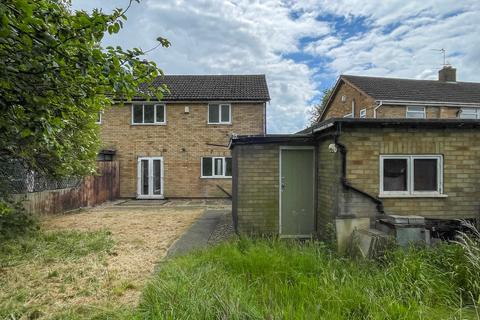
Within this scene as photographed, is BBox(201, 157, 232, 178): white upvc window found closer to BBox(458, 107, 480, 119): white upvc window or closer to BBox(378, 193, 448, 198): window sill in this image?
BBox(378, 193, 448, 198): window sill

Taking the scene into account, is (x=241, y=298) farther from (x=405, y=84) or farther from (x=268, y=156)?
(x=405, y=84)

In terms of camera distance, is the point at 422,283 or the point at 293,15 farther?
the point at 293,15

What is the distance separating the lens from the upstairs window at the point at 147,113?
17.1m

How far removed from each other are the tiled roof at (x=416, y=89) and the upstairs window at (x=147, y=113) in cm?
1160

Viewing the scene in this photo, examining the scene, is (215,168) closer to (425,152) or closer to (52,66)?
(425,152)

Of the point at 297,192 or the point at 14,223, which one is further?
the point at 297,192

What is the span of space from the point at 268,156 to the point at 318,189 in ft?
4.83

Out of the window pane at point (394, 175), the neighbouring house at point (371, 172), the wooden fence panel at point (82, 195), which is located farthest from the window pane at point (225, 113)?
the window pane at point (394, 175)

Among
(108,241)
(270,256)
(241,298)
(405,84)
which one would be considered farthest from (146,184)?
(405,84)

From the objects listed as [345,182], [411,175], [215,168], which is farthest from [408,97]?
[345,182]

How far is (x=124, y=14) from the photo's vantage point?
3010 mm

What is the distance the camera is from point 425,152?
21.7ft

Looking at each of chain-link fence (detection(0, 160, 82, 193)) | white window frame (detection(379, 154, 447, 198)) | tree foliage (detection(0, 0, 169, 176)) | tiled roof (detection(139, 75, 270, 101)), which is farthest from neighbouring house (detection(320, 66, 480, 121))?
tree foliage (detection(0, 0, 169, 176))

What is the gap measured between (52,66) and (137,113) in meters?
15.2
